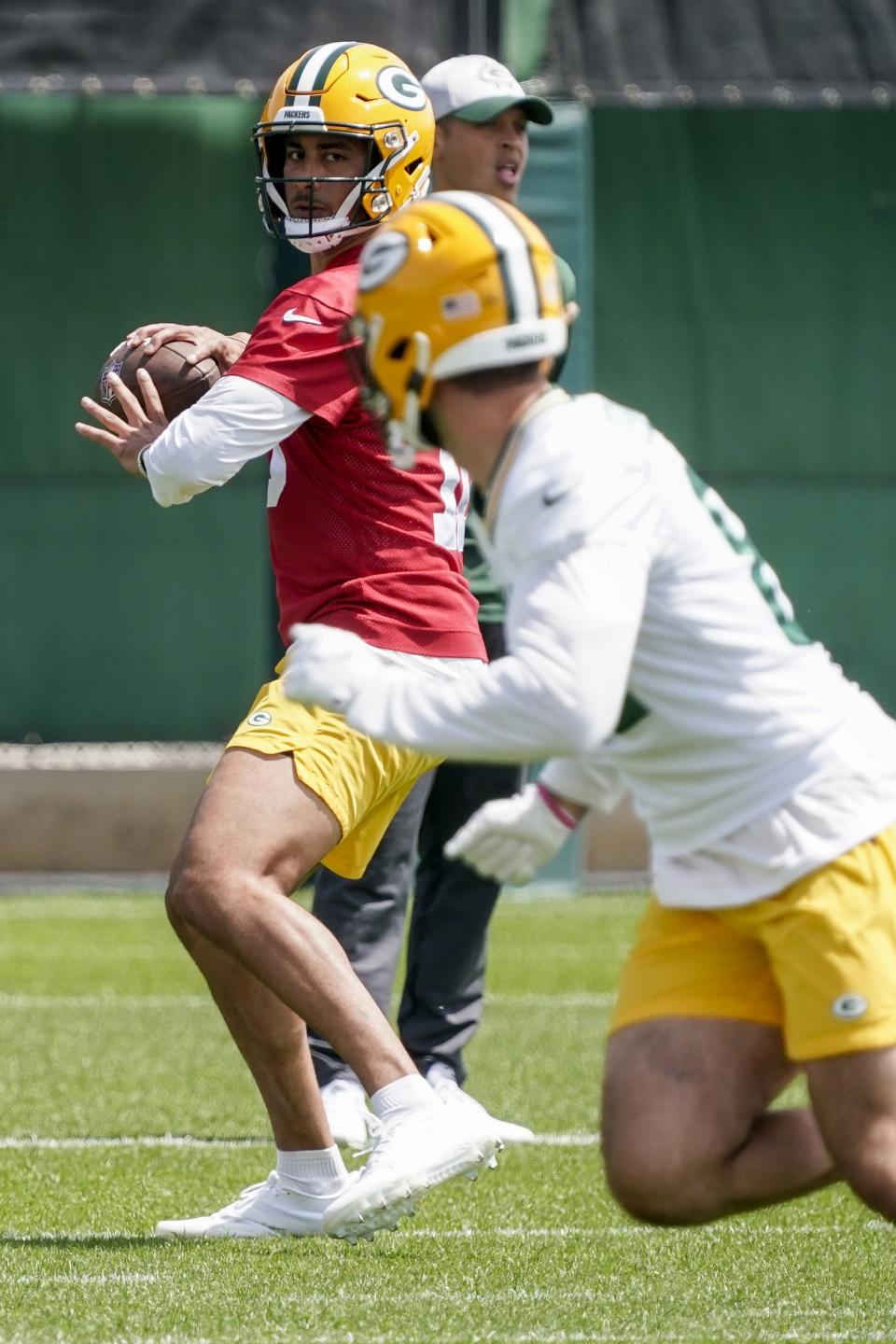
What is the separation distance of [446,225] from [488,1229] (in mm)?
2192

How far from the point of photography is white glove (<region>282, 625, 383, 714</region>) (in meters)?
3.32

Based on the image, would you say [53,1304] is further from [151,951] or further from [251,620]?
[251,620]

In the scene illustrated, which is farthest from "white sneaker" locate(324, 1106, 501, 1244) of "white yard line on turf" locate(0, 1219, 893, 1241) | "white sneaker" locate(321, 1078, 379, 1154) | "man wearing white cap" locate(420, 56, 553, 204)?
"man wearing white cap" locate(420, 56, 553, 204)

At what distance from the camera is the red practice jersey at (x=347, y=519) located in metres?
4.62

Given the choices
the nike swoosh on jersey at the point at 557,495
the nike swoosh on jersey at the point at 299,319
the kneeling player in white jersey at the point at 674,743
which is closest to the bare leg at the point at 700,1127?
the kneeling player in white jersey at the point at 674,743

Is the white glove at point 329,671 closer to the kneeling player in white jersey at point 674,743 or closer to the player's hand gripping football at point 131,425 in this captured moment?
the kneeling player in white jersey at point 674,743

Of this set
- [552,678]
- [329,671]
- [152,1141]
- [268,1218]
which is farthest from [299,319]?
[152,1141]

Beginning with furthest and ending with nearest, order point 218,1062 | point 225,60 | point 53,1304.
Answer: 1. point 225,60
2. point 218,1062
3. point 53,1304

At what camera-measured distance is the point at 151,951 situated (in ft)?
30.8

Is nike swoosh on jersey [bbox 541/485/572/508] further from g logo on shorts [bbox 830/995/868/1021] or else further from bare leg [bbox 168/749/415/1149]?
bare leg [bbox 168/749/415/1149]

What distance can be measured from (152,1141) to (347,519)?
1.81 meters

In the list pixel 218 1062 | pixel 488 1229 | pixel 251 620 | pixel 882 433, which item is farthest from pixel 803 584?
pixel 488 1229

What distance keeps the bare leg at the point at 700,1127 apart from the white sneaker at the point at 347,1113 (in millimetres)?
2017

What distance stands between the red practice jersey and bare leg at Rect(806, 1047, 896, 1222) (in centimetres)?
162
